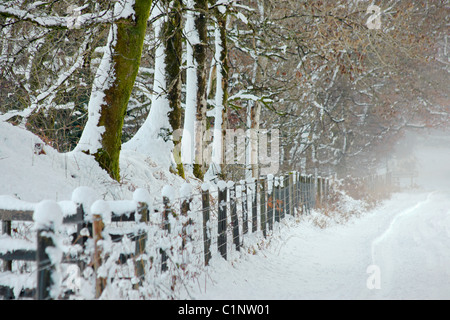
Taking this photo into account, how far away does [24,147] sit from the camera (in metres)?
7.09

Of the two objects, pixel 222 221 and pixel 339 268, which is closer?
pixel 222 221

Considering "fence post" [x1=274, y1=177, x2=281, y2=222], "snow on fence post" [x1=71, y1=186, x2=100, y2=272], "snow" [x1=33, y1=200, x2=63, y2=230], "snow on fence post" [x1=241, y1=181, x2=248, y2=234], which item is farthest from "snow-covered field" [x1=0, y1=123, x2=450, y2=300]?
"snow" [x1=33, y1=200, x2=63, y2=230]

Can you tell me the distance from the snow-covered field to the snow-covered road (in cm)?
1

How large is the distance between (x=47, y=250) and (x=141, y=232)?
135cm

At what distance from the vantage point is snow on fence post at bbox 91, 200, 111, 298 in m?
3.76

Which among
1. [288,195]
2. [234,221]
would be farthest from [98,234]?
[288,195]

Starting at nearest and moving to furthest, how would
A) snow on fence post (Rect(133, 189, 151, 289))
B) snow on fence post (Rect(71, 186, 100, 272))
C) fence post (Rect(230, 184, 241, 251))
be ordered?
snow on fence post (Rect(71, 186, 100, 272)) < snow on fence post (Rect(133, 189, 151, 289)) < fence post (Rect(230, 184, 241, 251))

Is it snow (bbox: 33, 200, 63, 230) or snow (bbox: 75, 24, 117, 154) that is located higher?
snow (bbox: 75, 24, 117, 154)

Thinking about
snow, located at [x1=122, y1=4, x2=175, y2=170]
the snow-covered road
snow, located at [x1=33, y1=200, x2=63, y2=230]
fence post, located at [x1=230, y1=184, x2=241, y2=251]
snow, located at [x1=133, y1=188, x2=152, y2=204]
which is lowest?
the snow-covered road

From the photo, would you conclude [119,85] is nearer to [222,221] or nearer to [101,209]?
[222,221]

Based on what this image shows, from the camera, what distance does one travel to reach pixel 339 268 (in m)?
7.47

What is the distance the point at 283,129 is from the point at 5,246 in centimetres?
2161

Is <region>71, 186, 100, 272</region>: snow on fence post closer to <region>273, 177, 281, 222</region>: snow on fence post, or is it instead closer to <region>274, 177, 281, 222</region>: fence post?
<region>273, 177, 281, 222</region>: snow on fence post

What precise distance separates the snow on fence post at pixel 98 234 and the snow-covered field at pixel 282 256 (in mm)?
1421
